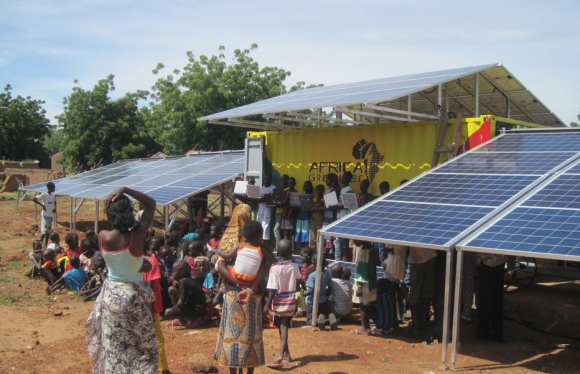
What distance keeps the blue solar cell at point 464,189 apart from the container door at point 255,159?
5.00 m

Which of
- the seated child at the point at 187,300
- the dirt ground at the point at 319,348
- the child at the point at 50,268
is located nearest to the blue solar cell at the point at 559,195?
the dirt ground at the point at 319,348

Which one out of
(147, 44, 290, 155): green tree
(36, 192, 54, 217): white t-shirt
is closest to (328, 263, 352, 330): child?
(36, 192, 54, 217): white t-shirt

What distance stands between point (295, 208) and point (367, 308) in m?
3.96

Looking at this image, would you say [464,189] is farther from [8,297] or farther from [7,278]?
[7,278]

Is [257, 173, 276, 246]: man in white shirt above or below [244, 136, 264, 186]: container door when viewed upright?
below

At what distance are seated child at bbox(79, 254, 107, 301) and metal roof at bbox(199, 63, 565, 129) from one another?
149 inches

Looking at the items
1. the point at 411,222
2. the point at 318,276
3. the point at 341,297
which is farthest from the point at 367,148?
the point at 411,222

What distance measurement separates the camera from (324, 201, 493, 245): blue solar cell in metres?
5.99

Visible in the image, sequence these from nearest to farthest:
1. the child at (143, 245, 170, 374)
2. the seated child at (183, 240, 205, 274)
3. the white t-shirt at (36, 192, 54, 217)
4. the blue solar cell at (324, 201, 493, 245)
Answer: the child at (143, 245, 170, 374) < the blue solar cell at (324, 201, 493, 245) < the seated child at (183, 240, 205, 274) < the white t-shirt at (36, 192, 54, 217)

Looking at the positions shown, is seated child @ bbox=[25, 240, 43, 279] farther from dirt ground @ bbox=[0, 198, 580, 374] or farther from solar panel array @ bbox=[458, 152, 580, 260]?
solar panel array @ bbox=[458, 152, 580, 260]

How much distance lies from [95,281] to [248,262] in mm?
5575

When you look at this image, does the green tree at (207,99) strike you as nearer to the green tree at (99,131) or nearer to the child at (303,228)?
the green tree at (99,131)

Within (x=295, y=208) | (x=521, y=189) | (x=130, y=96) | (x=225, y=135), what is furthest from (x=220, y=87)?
(x=521, y=189)

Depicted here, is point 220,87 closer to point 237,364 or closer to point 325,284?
point 325,284
